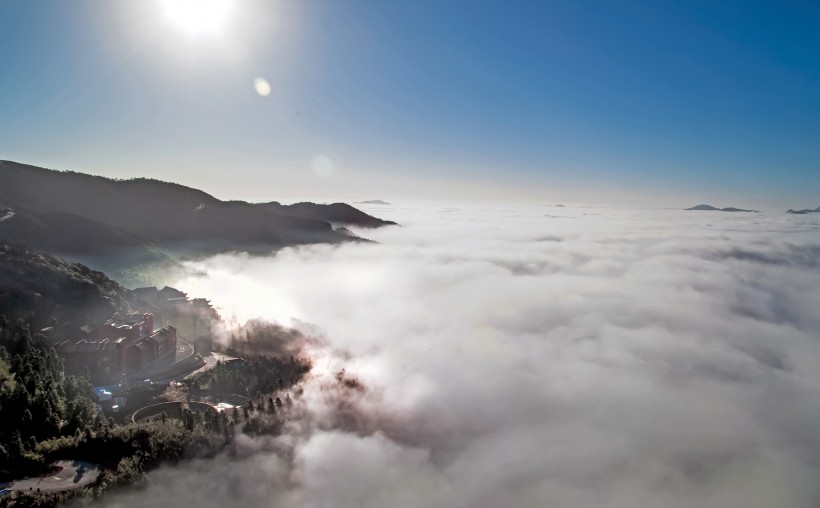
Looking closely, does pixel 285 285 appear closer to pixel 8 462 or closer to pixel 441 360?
pixel 441 360

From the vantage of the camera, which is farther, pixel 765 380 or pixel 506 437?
pixel 765 380

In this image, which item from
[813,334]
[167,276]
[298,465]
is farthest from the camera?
[813,334]

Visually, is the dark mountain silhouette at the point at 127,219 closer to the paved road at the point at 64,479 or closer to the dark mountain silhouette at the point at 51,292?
the dark mountain silhouette at the point at 51,292

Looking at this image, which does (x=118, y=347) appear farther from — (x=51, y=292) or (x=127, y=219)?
(x=127, y=219)

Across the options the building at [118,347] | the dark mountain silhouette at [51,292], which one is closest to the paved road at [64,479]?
the building at [118,347]

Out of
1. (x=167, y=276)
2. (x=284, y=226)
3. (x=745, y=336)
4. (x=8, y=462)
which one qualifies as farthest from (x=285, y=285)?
(x=745, y=336)

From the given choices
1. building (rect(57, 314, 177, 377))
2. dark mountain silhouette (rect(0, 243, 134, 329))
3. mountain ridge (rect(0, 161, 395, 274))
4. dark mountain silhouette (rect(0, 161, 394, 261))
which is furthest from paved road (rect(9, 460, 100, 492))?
dark mountain silhouette (rect(0, 161, 394, 261))
